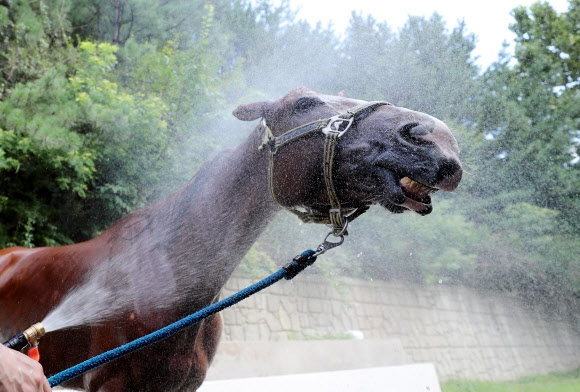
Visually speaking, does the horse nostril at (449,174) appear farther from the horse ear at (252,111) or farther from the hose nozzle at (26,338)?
the hose nozzle at (26,338)

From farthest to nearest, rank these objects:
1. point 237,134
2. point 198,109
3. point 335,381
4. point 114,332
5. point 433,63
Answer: point 237,134, point 198,109, point 433,63, point 335,381, point 114,332

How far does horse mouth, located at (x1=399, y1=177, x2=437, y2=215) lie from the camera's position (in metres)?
1.57

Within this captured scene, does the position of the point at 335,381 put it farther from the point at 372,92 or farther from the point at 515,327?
the point at 515,327

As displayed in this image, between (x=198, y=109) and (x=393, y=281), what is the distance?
19.4 feet

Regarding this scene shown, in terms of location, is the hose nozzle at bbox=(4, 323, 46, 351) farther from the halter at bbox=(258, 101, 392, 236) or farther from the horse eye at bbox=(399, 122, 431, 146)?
the horse eye at bbox=(399, 122, 431, 146)

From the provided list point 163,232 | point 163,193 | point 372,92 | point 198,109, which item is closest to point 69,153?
point 163,193

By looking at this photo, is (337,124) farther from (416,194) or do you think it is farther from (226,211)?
(226,211)

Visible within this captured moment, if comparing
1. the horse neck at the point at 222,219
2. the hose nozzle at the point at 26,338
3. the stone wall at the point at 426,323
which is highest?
the hose nozzle at the point at 26,338

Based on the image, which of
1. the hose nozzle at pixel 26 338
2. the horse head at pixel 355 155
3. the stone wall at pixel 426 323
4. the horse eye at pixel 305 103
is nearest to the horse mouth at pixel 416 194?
the horse head at pixel 355 155

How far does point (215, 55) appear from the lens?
23.5 feet

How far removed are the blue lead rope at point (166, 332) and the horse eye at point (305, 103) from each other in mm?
504

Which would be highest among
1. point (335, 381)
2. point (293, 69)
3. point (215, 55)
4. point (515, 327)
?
point (293, 69)

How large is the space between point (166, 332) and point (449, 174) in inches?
34.6

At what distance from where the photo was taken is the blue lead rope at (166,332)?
1.18 meters
